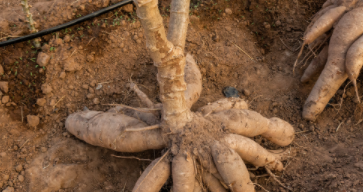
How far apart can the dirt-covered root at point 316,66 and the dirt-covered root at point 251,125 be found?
0.77 metres

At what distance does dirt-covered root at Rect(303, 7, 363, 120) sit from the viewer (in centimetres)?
247

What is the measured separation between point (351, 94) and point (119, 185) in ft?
7.84

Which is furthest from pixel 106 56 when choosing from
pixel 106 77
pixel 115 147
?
pixel 115 147

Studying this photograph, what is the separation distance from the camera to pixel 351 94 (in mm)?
2773

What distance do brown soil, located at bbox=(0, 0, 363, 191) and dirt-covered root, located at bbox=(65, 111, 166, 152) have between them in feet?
0.79

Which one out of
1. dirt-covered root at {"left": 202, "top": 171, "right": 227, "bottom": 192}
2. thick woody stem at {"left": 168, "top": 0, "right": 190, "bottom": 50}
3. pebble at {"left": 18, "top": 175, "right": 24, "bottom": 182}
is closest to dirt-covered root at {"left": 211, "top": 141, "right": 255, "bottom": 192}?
dirt-covered root at {"left": 202, "top": 171, "right": 227, "bottom": 192}

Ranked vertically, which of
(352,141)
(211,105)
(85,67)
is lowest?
(352,141)

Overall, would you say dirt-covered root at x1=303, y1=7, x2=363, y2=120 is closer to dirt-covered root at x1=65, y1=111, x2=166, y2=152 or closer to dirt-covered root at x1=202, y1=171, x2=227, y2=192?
dirt-covered root at x1=202, y1=171, x2=227, y2=192

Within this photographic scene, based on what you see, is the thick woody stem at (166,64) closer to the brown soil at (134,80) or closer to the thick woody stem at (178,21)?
the thick woody stem at (178,21)

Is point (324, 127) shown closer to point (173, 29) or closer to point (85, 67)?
point (173, 29)

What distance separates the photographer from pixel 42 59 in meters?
2.63

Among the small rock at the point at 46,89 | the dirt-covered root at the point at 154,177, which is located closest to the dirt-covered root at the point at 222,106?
the dirt-covered root at the point at 154,177

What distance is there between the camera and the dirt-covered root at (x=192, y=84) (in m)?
2.39

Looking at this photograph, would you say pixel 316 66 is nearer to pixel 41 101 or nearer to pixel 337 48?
pixel 337 48
